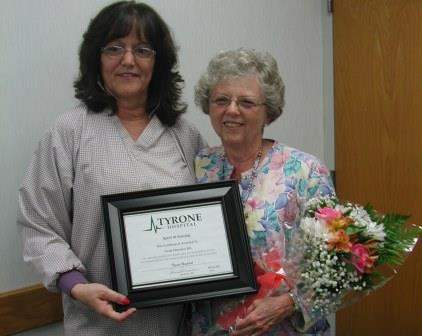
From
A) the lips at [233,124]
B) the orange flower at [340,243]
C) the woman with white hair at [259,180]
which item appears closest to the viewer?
the orange flower at [340,243]

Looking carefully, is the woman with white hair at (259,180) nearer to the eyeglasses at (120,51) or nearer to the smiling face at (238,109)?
the smiling face at (238,109)

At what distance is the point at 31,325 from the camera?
5.32ft

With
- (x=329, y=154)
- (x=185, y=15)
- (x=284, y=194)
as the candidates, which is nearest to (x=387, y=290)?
(x=329, y=154)

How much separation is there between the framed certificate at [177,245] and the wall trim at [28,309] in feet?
1.46

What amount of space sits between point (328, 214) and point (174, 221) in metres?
0.37

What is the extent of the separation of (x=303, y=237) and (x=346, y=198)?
129 centimetres

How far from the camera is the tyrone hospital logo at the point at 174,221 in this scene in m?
1.32

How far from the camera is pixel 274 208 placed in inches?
55.7

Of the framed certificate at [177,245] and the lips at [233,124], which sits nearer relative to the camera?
the framed certificate at [177,245]

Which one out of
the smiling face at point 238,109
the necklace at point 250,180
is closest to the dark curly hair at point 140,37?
the smiling face at point 238,109

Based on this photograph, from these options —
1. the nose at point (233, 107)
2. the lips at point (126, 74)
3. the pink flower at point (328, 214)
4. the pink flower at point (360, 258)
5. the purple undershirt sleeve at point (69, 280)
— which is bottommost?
the purple undershirt sleeve at point (69, 280)

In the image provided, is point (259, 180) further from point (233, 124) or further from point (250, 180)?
point (233, 124)

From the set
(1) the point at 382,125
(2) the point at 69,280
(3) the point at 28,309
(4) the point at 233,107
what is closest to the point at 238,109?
(4) the point at 233,107

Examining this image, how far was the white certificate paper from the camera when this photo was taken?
131 centimetres
